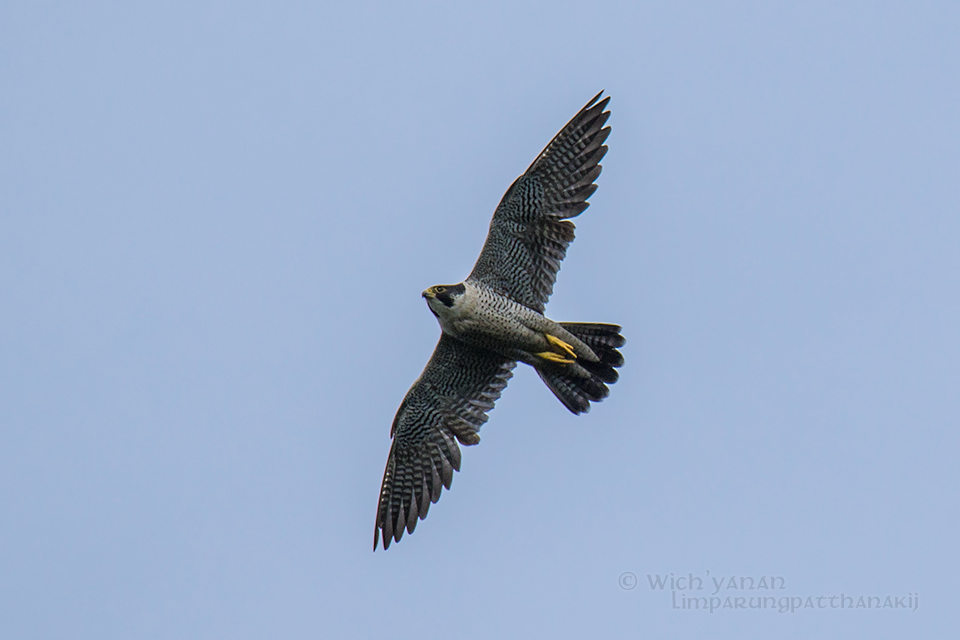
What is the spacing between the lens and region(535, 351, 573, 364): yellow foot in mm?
14711

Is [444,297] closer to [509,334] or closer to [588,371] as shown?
[509,334]

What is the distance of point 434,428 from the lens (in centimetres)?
1544

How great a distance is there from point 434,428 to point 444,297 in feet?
6.74

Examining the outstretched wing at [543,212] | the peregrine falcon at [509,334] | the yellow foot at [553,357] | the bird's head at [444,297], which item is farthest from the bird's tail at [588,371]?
the bird's head at [444,297]

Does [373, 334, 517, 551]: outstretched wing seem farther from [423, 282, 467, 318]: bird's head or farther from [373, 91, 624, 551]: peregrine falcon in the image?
[423, 282, 467, 318]: bird's head

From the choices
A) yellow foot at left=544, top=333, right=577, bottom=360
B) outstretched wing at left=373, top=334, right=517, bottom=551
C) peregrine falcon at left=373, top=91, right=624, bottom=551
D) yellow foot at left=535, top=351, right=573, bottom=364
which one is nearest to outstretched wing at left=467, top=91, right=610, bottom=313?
peregrine falcon at left=373, top=91, right=624, bottom=551

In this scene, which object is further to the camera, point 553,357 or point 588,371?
point 588,371

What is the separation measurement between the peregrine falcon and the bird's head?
0.01 metres

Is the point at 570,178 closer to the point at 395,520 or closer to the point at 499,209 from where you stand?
the point at 499,209

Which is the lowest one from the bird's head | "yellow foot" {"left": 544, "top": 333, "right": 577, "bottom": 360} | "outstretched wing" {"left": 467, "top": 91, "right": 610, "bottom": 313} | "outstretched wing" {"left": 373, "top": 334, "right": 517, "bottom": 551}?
"outstretched wing" {"left": 373, "top": 334, "right": 517, "bottom": 551}

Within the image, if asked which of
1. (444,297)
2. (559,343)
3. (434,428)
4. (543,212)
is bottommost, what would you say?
(434,428)

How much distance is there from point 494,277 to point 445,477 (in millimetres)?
2616

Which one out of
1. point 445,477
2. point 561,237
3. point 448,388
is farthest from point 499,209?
point 445,477

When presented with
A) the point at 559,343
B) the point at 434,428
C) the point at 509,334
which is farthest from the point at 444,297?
the point at 434,428
